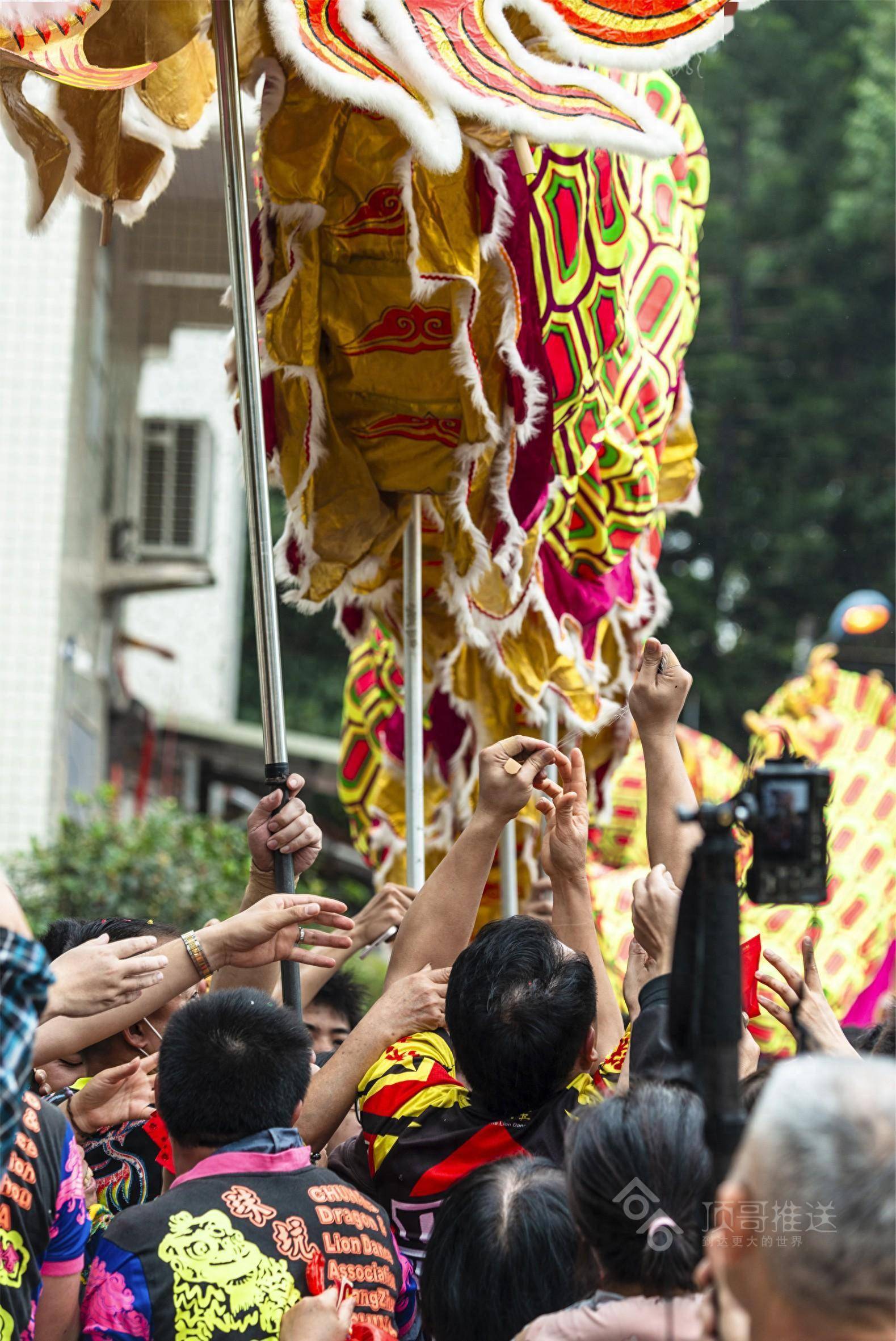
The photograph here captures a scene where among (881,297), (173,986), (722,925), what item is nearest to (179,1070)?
(173,986)

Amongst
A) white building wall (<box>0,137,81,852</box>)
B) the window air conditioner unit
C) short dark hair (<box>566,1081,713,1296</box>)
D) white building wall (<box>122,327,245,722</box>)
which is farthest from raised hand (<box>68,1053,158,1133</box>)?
white building wall (<box>122,327,245,722</box>)

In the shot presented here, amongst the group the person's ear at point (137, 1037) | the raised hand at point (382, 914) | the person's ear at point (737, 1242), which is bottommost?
the person's ear at point (137, 1037)

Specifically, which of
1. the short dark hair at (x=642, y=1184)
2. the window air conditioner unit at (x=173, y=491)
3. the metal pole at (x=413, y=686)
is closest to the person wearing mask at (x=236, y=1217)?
the short dark hair at (x=642, y=1184)

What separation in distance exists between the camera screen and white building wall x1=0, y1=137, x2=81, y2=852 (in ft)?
20.6

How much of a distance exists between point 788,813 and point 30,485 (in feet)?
21.4

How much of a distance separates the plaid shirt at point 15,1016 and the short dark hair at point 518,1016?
727mm

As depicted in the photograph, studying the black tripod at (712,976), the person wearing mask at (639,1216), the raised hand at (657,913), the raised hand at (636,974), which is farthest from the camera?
the raised hand at (636,974)

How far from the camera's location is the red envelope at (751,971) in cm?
208

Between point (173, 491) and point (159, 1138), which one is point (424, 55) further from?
point (173, 491)

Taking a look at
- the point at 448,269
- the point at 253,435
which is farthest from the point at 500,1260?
the point at 448,269

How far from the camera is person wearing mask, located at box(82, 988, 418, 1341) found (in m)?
1.75

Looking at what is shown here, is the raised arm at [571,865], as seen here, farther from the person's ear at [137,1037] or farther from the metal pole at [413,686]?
the metal pole at [413,686]

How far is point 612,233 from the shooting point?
10.6ft

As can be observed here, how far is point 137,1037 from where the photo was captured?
2.40 meters
